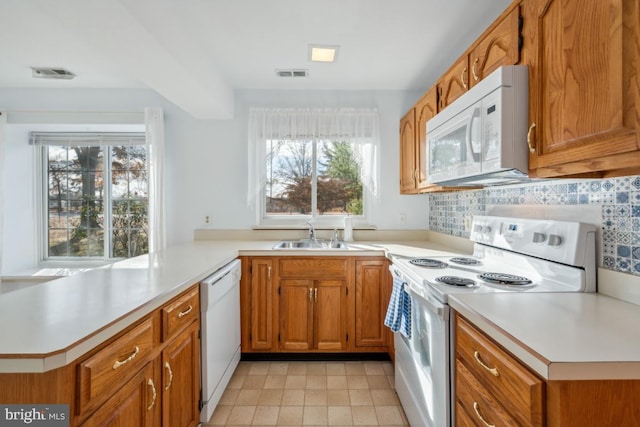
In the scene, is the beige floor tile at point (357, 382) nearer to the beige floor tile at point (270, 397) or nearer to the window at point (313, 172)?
the beige floor tile at point (270, 397)

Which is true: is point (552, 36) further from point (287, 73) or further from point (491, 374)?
point (287, 73)

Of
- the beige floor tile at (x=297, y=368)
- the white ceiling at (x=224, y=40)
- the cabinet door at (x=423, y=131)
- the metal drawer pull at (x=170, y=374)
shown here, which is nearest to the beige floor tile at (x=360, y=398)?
the beige floor tile at (x=297, y=368)

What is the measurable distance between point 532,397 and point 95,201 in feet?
12.5

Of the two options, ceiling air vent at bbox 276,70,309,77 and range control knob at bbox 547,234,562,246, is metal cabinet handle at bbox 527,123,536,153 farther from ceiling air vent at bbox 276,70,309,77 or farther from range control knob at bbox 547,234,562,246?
ceiling air vent at bbox 276,70,309,77

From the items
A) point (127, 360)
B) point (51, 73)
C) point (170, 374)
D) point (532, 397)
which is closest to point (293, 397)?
point (170, 374)

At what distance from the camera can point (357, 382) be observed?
2115mm

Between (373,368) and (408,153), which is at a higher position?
(408,153)

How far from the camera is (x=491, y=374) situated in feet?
3.01

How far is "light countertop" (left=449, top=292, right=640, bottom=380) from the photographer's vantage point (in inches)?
27.0

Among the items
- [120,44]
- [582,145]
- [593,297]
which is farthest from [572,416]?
[120,44]

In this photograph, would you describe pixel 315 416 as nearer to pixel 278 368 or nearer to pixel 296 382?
pixel 296 382

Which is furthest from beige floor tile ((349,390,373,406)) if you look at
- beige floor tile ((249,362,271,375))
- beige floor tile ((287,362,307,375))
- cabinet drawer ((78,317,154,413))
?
cabinet drawer ((78,317,154,413))

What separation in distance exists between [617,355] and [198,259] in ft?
6.30

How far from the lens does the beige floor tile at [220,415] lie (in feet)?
5.66
